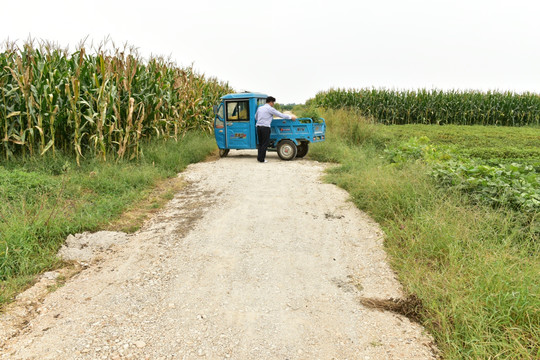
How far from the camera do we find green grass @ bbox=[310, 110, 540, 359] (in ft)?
10.4

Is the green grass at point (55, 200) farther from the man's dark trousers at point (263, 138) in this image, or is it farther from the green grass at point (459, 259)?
the green grass at point (459, 259)

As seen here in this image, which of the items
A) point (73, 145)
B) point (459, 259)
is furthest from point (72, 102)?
point (459, 259)

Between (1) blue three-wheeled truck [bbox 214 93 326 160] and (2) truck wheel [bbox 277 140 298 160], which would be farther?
(2) truck wheel [bbox 277 140 298 160]

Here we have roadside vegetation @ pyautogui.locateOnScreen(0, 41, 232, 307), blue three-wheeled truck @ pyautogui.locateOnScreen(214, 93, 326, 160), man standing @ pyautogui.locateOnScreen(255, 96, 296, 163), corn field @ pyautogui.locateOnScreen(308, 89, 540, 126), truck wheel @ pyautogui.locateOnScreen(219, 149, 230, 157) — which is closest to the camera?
roadside vegetation @ pyautogui.locateOnScreen(0, 41, 232, 307)

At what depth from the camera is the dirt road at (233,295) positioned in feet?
10.6

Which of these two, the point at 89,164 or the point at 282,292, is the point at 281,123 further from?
the point at 282,292

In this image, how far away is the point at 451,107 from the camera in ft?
77.3

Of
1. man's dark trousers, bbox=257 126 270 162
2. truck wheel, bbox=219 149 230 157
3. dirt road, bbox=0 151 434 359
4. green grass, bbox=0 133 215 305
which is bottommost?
dirt road, bbox=0 151 434 359

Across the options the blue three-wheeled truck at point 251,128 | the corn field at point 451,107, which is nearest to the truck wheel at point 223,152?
the blue three-wheeled truck at point 251,128

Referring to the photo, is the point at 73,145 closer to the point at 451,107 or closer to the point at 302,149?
the point at 302,149

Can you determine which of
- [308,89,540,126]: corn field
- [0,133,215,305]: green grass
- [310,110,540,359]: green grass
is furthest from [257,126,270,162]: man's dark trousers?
[308,89,540,126]: corn field

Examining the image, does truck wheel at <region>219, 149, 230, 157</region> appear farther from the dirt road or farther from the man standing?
the dirt road

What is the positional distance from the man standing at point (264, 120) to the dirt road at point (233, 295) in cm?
466

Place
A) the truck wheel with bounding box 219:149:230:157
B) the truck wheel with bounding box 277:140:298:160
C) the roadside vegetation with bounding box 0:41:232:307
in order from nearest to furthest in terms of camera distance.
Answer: the roadside vegetation with bounding box 0:41:232:307, the truck wheel with bounding box 277:140:298:160, the truck wheel with bounding box 219:149:230:157
